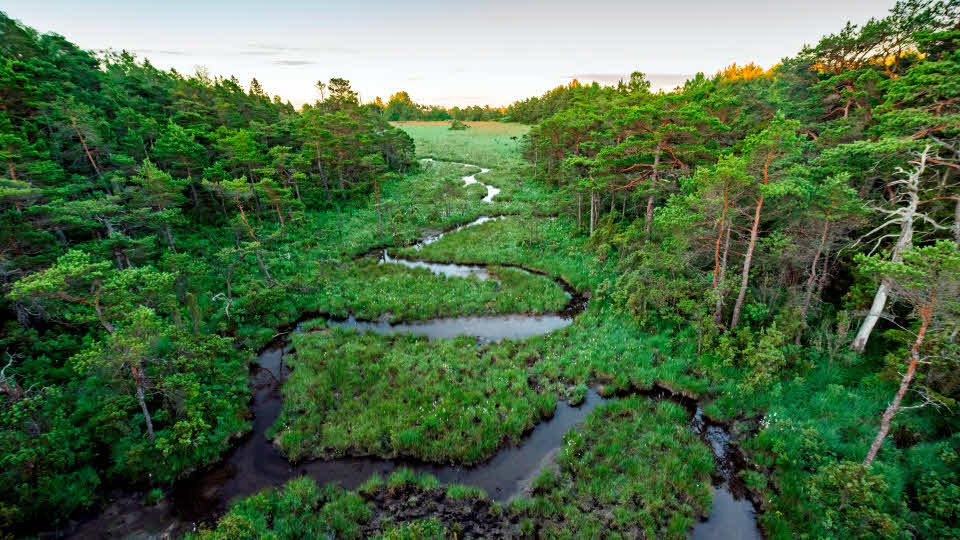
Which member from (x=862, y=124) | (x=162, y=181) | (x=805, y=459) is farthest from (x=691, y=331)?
(x=162, y=181)

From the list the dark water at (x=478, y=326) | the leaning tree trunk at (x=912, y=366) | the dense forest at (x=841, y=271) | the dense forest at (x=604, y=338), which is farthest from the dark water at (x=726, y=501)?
the dark water at (x=478, y=326)

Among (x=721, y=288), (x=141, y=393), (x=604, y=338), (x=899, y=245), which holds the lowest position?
(x=604, y=338)

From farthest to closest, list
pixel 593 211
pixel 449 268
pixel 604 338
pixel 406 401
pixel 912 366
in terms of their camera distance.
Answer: pixel 593 211, pixel 449 268, pixel 604 338, pixel 406 401, pixel 912 366

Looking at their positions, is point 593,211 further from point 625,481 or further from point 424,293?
point 625,481

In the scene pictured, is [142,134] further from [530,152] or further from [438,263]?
[530,152]

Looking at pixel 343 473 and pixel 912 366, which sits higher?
pixel 912 366

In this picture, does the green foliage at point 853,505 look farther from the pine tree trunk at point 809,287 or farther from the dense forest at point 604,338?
the pine tree trunk at point 809,287

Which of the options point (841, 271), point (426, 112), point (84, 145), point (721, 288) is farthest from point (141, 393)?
point (426, 112)

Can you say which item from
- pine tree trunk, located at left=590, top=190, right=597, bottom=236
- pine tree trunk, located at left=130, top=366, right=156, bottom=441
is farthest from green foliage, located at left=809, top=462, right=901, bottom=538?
pine tree trunk, located at left=590, top=190, right=597, bottom=236
